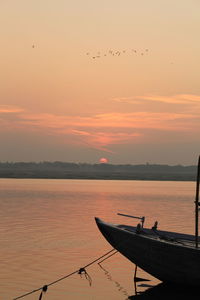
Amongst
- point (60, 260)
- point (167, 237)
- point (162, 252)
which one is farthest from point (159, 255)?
point (60, 260)

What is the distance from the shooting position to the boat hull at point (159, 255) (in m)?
20.8

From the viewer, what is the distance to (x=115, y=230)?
75.2 ft

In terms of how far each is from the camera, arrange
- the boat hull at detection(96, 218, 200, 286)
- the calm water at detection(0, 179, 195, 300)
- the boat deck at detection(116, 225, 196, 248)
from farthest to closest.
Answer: the boat deck at detection(116, 225, 196, 248) → the calm water at detection(0, 179, 195, 300) → the boat hull at detection(96, 218, 200, 286)

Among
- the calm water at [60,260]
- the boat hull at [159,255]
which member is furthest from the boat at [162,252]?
the calm water at [60,260]

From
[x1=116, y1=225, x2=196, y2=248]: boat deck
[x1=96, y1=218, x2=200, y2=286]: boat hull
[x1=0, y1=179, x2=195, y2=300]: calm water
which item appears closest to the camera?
[x1=96, y1=218, x2=200, y2=286]: boat hull

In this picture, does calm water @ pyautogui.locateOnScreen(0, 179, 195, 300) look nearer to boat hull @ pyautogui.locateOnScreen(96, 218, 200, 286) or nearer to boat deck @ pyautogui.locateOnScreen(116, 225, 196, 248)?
boat hull @ pyautogui.locateOnScreen(96, 218, 200, 286)

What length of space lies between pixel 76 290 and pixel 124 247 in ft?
9.36

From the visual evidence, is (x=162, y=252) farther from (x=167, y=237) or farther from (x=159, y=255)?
(x=167, y=237)

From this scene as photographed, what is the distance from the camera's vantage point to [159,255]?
71.1 feet

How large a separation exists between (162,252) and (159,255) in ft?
0.85

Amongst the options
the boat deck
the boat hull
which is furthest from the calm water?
the boat deck

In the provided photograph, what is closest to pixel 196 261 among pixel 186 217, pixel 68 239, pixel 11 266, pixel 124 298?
pixel 124 298

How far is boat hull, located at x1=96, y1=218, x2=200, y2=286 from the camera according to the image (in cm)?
2080

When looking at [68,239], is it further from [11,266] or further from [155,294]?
[155,294]
